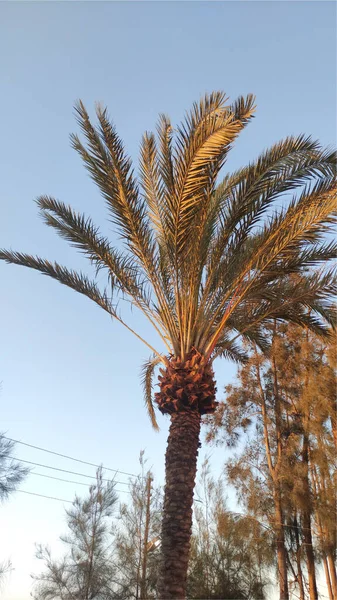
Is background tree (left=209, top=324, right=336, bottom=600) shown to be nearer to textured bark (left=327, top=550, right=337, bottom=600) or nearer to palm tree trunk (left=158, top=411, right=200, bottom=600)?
textured bark (left=327, top=550, right=337, bottom=600)

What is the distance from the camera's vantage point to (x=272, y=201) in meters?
7.88

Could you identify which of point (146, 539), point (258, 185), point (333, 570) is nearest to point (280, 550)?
point (333, 570)

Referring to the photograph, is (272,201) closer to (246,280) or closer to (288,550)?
(246,280)

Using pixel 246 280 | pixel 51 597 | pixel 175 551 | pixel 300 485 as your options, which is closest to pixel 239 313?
pixel 246 280

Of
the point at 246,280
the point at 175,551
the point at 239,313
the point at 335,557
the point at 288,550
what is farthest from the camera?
the point at 288,550

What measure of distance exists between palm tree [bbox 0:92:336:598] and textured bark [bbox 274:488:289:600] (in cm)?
794

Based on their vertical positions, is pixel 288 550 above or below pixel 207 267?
below

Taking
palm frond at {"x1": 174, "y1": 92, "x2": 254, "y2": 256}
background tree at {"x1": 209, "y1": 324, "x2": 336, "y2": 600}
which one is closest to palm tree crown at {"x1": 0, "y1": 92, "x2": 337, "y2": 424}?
palm frond at {"x1": 174, "y1": 92, "x2": 254, "y2": 256}

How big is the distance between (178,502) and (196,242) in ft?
12.6

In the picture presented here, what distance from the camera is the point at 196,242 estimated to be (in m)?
7.99

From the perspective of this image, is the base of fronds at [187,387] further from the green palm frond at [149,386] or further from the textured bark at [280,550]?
the textured bark at [280,550]

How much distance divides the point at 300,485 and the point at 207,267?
8878 mm

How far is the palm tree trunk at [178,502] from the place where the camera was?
6129mm

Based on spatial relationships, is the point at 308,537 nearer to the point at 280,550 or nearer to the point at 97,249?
the point at 280,550
